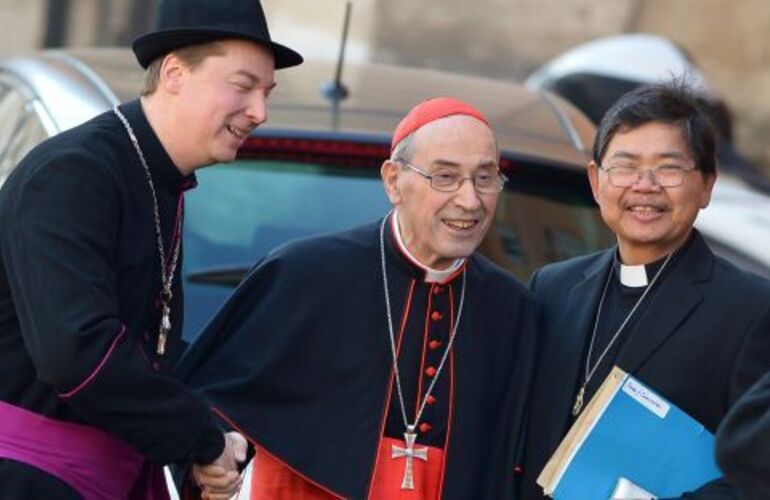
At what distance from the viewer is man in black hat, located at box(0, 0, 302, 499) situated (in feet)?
13.5

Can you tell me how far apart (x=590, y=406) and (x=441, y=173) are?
0.66m

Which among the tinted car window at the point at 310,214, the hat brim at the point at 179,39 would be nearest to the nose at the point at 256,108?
the hat brim at the point at 179,39

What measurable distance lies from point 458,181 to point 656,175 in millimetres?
433

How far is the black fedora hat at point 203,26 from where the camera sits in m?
4.35

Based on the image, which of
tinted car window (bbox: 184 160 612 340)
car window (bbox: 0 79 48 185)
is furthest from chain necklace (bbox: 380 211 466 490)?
car window (bbox: 0 79 48 185)

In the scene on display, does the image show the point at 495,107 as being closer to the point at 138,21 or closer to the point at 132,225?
the point at 132,225

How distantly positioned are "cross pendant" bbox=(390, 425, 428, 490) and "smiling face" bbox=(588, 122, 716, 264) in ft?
2.06

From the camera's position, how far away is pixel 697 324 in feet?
14.8

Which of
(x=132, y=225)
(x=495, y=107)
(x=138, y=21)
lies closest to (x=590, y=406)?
(x=132, y=225)

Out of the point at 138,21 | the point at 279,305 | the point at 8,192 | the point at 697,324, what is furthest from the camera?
the point at 138,21

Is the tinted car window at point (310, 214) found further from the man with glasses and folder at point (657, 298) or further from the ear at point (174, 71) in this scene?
the ear at point (174, 71)

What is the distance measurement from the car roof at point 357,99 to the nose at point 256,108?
139 centimetres

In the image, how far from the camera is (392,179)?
16.0ft

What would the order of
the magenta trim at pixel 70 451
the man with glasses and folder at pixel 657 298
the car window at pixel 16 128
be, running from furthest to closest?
the car window at pixel 16 128, the man with glasses and folder at pixel 657 298, the magenta trim at pixel 70 451
